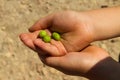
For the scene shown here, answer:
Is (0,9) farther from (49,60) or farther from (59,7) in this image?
(49,60)

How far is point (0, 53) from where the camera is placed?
3078 millimetres

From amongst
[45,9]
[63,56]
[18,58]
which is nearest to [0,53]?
[18,58]

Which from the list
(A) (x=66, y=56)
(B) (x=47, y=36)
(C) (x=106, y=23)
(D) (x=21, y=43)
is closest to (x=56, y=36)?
(B) (x=47, y=36)

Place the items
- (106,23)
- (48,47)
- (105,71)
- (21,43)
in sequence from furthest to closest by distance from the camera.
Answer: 1. (21,43)
2. (106,23)
3. (48,47)
4. (105,71)

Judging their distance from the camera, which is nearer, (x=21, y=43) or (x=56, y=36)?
(x=56, y=36)

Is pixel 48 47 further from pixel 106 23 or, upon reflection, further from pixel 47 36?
pixel 106 23

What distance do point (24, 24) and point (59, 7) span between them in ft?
1.58

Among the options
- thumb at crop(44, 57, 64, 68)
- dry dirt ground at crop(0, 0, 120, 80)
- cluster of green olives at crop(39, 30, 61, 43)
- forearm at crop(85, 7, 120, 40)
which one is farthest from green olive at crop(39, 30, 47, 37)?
dry dirt ground at crop(0, 0, 120, 80)

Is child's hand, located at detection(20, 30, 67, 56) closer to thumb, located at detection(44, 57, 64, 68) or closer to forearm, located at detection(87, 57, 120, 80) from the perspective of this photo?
thumb, located at detection(44, 57, 64, 68)

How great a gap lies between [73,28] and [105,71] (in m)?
0.43

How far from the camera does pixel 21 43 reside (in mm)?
3168

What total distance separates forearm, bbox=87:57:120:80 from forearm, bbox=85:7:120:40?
0.29 metres

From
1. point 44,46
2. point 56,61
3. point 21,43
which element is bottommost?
point 21,43

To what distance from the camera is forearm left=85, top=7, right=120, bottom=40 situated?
94.4 inches
